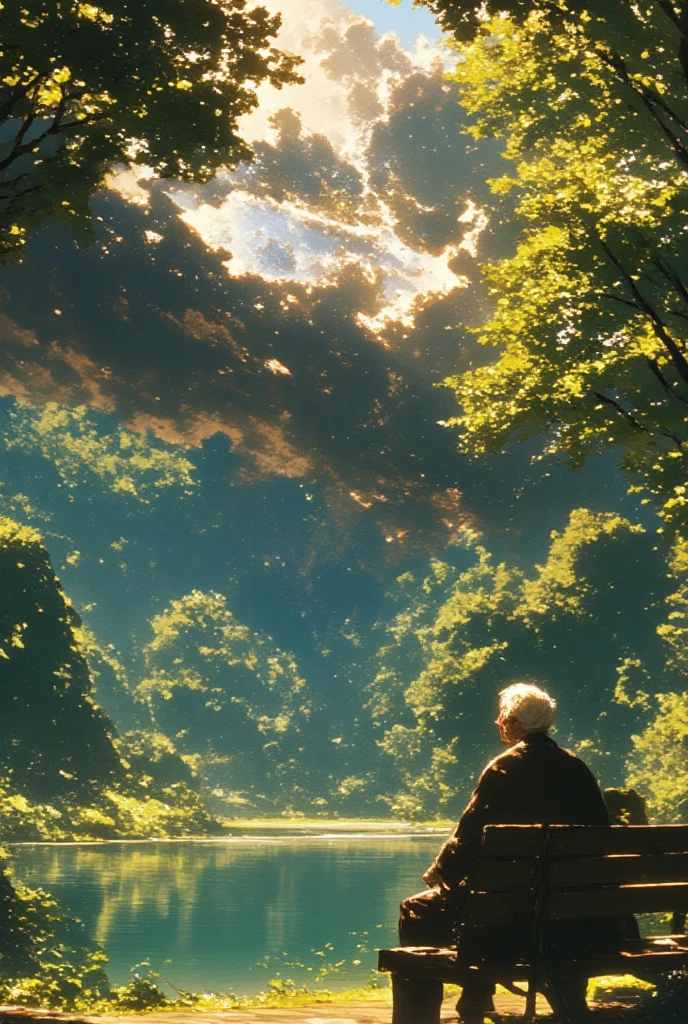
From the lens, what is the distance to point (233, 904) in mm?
26312

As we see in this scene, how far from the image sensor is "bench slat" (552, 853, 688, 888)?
564 centimetres

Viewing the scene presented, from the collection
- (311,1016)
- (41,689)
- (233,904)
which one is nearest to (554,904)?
(311,1016)

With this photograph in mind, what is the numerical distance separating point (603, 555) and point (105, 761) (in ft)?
65.7

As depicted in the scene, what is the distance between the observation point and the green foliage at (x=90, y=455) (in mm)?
95250

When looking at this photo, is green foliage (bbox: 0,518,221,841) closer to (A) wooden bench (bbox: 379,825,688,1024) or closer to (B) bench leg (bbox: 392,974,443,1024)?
(B) bench leg (bbox: 392,974,443,1024)

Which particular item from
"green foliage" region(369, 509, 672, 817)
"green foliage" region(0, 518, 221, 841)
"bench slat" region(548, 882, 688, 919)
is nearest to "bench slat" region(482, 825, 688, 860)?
"bench slat" region(548, 882, 688, 919)

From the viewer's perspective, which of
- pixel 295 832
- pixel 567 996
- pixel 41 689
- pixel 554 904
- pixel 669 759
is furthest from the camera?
pixel 295 832

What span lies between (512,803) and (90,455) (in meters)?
94.0

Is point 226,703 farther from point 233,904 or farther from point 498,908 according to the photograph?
point 498,908

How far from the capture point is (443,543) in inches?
1512

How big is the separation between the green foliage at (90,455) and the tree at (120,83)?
3266 inches

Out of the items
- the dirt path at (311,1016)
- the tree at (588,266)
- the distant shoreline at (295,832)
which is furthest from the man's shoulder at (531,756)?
the distant shoreline at (295,832)

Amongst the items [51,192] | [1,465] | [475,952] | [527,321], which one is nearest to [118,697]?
[1,465]

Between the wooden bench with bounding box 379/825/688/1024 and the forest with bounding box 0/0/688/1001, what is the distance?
4.08 m
